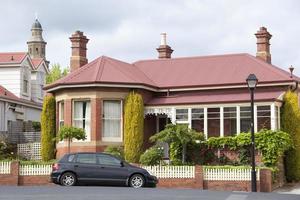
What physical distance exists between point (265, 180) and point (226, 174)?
173 cm

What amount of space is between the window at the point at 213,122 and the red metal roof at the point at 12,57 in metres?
17.0

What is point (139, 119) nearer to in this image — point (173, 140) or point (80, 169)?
point (173, 140)

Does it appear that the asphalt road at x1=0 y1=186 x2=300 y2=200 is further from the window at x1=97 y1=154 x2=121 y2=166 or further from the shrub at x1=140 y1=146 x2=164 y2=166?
the shrub at x1=140 y1=146 x2=164 y2=166

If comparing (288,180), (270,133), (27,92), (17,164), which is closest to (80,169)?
(17,164)

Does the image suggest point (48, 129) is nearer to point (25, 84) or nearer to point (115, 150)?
point (115, 150)

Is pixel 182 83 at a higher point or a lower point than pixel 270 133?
higher

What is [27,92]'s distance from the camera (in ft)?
159

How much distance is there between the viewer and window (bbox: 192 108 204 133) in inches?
1368

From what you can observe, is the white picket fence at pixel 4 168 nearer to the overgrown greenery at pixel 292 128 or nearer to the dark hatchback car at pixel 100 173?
the dark hatchback car at pixel 100 173

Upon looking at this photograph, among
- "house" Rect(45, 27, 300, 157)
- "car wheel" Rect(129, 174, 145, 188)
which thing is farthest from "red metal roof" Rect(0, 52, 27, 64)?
"car wheel" Rect(129, 174, 145, 188)

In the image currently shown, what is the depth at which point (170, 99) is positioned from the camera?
118ft

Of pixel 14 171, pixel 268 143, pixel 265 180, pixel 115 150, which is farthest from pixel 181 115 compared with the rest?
pixel 14 171

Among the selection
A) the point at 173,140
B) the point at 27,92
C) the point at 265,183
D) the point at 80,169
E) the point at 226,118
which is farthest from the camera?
the point at 27,92

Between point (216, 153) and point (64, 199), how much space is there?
16325 mm
